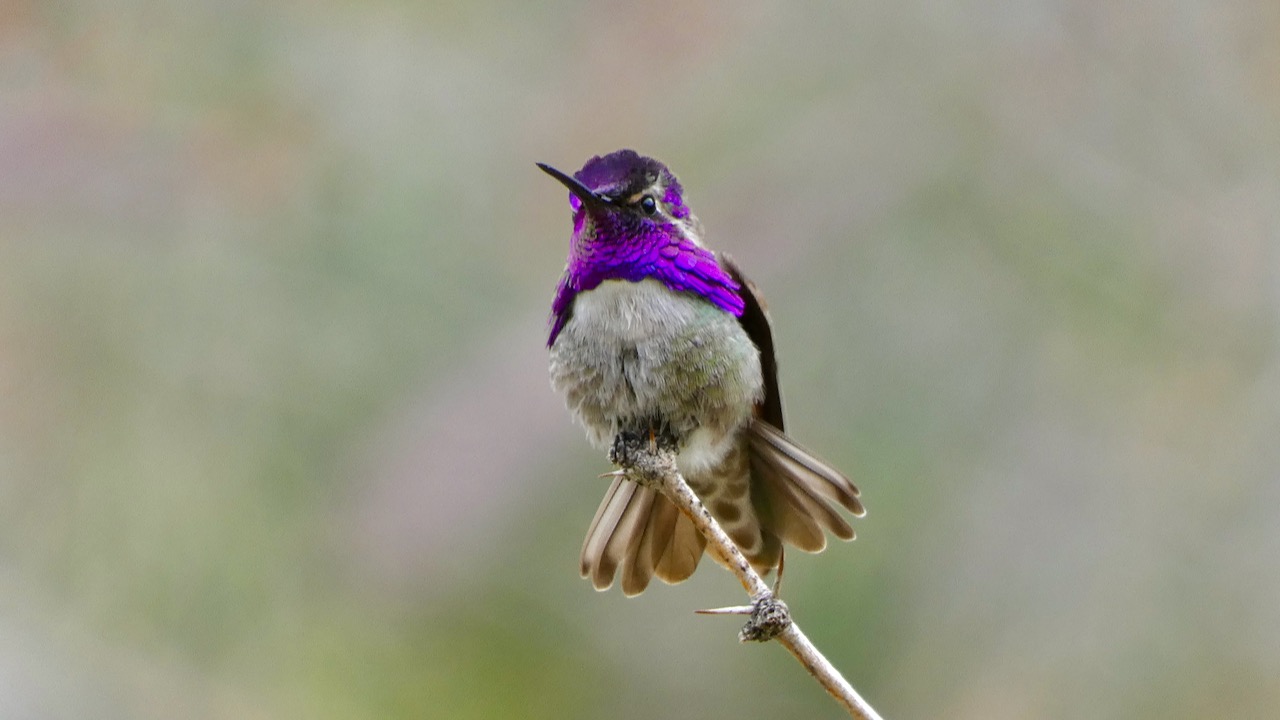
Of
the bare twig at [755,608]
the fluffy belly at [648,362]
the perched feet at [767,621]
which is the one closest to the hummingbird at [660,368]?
the fluffy belly at [648,362]

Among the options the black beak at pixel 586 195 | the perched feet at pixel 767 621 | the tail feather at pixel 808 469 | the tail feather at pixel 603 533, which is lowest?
the perched feet at pixel 767 621

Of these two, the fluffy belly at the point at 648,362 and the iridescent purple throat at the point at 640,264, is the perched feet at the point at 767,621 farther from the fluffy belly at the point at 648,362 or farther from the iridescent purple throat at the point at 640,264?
the iridescent purple throat at the point at 640,264

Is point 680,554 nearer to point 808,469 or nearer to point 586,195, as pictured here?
point 808,469

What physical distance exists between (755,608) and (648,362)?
2.82ft

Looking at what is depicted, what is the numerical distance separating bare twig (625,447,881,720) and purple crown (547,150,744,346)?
1.62 ft

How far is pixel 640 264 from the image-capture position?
286 cm

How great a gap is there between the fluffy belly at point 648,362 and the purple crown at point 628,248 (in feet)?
0.09

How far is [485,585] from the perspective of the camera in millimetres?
4680

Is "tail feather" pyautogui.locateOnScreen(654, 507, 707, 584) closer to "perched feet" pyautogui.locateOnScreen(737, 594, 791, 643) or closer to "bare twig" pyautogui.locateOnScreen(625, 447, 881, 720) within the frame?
"bare twig" pyautogui.locateOnScreen(625, 447, 881, 720)

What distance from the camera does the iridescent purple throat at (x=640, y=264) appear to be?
2848 millimetres

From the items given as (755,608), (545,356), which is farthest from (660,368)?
(545,356)

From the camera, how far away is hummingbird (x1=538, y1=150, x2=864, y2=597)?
2836 mm

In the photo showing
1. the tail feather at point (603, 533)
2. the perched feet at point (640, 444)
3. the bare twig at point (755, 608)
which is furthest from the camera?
the tail feather at point (603, 533)

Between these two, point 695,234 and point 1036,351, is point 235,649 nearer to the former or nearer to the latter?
point 695,234
